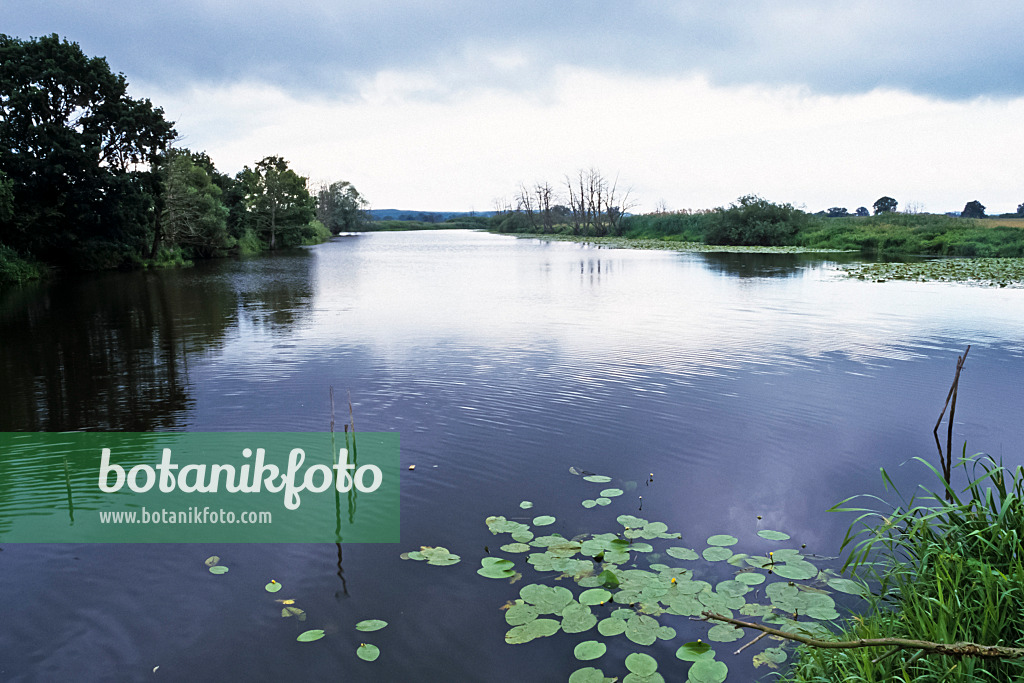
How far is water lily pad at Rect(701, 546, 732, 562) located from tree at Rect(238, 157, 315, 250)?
61.2 metres

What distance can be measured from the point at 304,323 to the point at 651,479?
12.2m

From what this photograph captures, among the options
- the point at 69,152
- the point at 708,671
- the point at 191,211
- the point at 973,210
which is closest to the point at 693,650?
the point at 708,671

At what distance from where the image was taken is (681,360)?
11602 millimetres

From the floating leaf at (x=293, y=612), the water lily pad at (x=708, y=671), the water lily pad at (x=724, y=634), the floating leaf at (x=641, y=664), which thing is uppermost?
the floating leaf at (x=641, y=664)

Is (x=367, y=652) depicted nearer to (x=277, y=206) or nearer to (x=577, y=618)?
(x=577, y=618)

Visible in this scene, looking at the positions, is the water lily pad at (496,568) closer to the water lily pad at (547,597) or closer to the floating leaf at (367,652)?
the water lily pad at (547,597)

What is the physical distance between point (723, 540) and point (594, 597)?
1.42m

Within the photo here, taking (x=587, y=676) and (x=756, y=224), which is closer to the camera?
(x=587, y=676)

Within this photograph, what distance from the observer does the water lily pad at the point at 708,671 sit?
12.1ft

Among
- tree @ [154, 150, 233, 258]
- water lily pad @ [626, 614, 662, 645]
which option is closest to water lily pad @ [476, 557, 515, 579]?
water lily pad @ [626, 614, 662, 645]

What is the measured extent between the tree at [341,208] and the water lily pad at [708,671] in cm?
10281

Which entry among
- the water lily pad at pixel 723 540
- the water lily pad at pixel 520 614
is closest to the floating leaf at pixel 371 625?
the water lily pad at pixel 520 614

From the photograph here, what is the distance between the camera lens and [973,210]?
74.4 meters

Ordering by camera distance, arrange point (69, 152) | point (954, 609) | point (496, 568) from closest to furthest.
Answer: point (954, 609) → point (496, 568) → point (69, 152)
